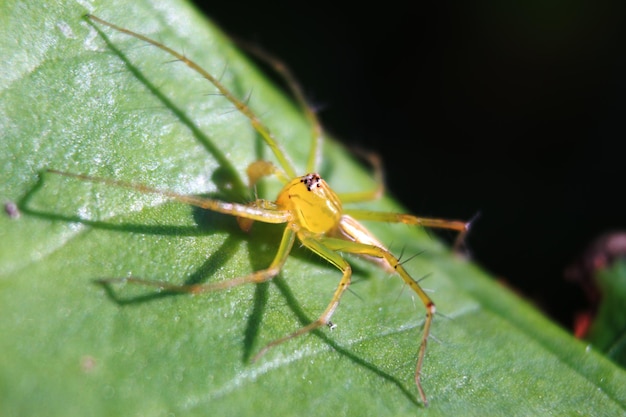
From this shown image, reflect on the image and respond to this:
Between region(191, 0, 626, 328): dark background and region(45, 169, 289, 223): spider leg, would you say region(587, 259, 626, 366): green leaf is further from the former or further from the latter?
region(45, 169, 289, 223): spider leg

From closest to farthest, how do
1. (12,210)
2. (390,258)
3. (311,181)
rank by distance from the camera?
(12,210) → (390,258) → (311,181)

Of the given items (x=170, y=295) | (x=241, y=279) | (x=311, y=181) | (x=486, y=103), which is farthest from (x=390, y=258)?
(x=486, y=103)

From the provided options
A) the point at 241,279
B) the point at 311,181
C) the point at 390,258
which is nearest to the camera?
the point at 241,279

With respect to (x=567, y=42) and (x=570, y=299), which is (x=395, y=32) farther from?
(x=570, y=299)

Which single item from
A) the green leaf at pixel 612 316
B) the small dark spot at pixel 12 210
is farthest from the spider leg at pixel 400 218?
the small dark spot at pixel 12 210

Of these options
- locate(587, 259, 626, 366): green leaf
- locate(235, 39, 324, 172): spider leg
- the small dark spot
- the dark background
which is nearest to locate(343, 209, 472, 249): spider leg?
locate(235, 39, 324, 172): spider leg

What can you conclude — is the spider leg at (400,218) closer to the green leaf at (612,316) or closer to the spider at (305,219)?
the spider at (305,219)

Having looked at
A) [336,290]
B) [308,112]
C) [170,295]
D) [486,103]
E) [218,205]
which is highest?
[486,103]

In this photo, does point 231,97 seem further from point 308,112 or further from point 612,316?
point 612,316
